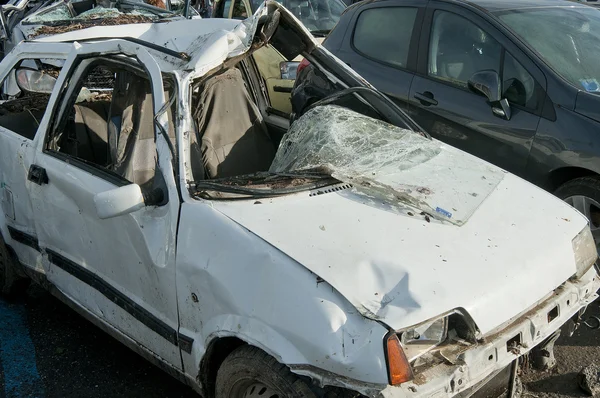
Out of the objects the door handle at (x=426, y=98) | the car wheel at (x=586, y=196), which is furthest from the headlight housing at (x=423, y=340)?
the door handle at (x=426, y=98)

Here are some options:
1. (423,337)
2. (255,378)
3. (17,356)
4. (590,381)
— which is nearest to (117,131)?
(17,356)

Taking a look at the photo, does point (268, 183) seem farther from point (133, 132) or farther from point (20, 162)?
point (20, 162)

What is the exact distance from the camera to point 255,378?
7.97 feet

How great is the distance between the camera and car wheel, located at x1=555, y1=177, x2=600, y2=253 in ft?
13.2

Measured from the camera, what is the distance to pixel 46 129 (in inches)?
138

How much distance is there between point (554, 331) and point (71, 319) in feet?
9.31

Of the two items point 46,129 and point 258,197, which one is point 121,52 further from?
point 258,197

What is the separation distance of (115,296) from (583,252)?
2.15 metres

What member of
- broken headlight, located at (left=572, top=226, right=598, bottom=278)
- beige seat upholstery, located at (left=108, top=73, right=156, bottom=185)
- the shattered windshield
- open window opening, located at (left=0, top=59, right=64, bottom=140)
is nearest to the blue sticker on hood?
the shattered windshield

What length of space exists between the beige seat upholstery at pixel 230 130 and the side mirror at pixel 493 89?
152 centimetres

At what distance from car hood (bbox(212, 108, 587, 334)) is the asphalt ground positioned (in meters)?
0.88

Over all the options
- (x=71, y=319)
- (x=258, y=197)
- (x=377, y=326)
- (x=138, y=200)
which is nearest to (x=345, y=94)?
(x=258, y=197)

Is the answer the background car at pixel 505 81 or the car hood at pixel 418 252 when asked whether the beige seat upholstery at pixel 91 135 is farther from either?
the car hood at pixel 418 252

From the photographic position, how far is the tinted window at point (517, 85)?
4.29 metres
